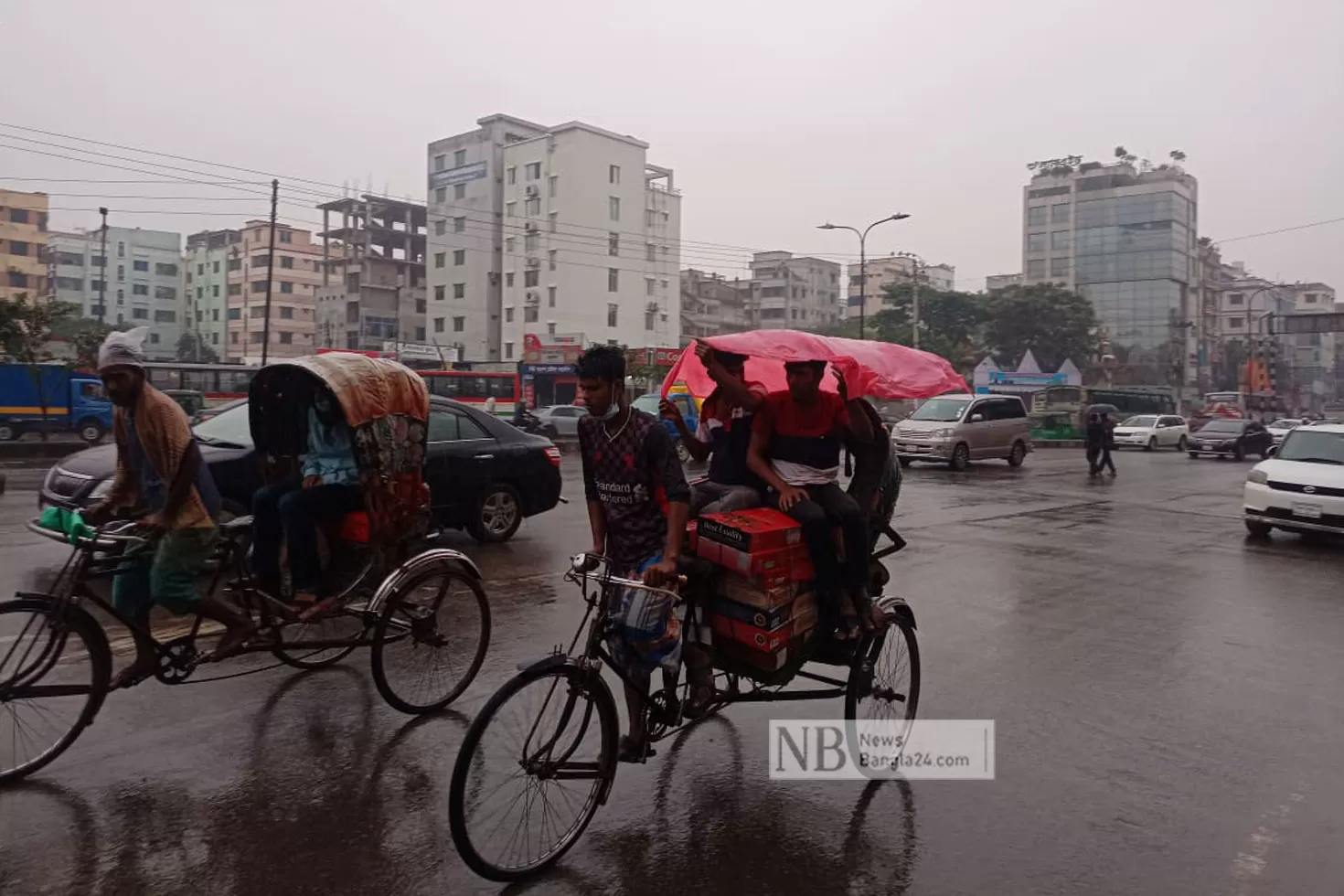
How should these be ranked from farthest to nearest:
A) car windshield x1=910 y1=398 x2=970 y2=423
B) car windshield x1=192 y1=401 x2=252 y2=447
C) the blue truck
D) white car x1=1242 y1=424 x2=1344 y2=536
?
1. the blue truck
2. car windshield x1=910 y1=398 x2=970 y2=423
3. white car x1=1242 y1=424 x2=1344 y2=536
4. car windshield x1=192 y1=401 x2=252 y2=447

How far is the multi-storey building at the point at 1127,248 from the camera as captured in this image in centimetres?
8538

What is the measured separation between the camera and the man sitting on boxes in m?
4.04

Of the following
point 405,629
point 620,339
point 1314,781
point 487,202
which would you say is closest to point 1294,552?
point 1314,781

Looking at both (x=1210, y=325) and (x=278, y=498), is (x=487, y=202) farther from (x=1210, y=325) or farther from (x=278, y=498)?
(x=1210, y=325)

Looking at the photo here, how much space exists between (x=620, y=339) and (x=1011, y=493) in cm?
5279

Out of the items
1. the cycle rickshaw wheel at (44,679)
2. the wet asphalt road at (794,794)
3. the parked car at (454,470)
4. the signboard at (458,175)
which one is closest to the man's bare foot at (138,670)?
the cycle rickshaw wheel at (44,679)

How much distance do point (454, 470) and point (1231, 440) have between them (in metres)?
29.1

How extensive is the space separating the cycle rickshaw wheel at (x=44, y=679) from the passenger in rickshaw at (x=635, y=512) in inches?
84.9

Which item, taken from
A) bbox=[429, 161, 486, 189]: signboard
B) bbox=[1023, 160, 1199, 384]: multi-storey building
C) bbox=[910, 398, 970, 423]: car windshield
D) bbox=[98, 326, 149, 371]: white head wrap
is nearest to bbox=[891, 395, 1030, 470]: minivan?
bbox=[910, 398, 970, 423]: car windshield

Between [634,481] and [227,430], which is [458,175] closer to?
[227,430]

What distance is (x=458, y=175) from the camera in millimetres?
72062

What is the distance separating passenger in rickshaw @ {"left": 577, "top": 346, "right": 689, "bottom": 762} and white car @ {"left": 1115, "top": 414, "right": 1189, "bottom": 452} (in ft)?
122

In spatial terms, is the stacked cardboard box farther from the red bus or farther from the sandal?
the red bus

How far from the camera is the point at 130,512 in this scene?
4.39 meters
